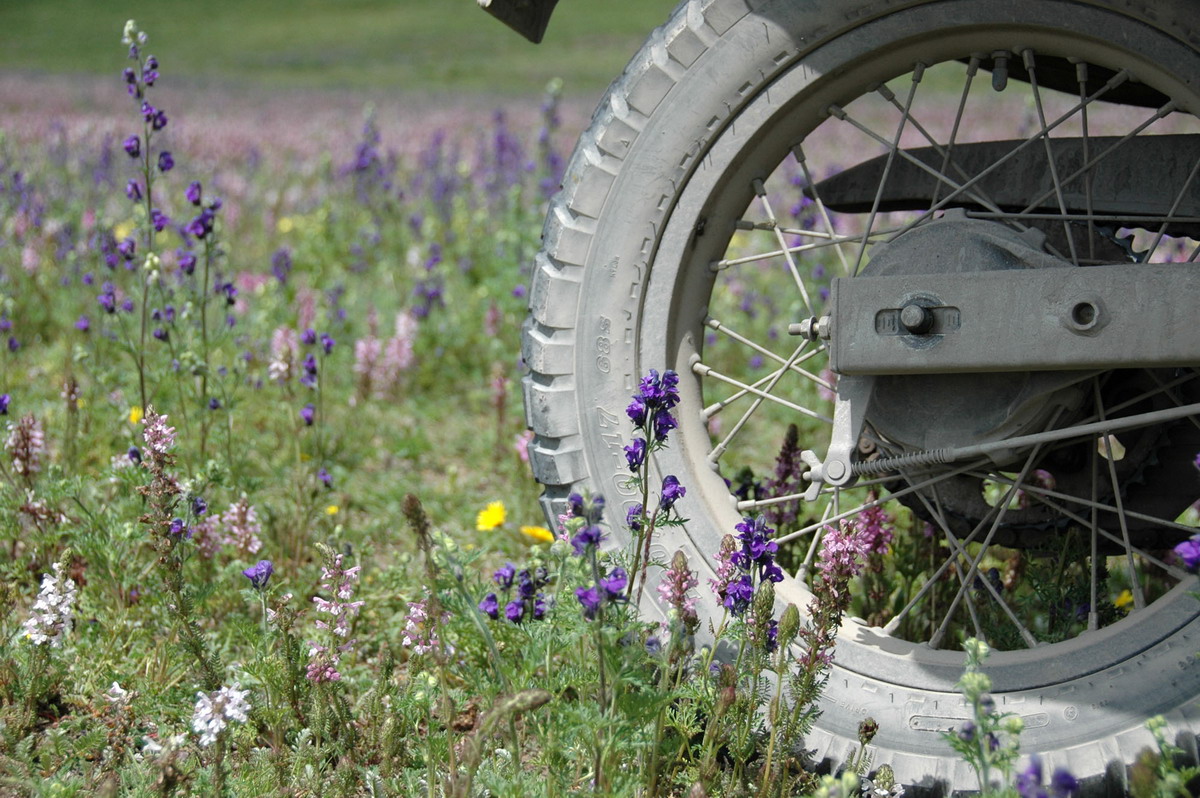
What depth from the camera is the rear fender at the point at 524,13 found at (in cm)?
279

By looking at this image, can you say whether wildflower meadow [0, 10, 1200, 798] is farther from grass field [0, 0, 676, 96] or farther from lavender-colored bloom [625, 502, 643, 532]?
grass field [0, 0, 676, 96]

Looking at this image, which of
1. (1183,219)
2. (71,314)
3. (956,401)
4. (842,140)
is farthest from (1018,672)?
(842,140)

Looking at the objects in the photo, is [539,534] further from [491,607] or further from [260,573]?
[260,573]

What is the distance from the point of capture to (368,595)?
3418 mm

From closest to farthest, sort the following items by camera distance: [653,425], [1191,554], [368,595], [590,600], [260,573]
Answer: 1. [1191,554]
2. [590,600]
3. [653,425]
4. [260,573]
5. [368,595]

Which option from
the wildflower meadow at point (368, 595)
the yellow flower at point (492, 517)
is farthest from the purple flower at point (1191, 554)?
the yellow flower at point (492, 517)

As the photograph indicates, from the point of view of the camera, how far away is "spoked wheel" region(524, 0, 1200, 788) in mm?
2256

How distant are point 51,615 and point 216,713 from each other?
0.69 m

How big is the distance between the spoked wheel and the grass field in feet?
92.9

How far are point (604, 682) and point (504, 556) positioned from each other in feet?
6.13

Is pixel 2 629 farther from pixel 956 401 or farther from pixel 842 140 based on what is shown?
pixel 842 140

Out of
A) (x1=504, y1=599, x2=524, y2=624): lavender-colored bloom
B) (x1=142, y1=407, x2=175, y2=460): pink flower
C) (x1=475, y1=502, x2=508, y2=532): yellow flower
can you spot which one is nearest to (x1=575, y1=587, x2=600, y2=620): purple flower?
(x1=504, y1=599, x2=524, y2=624): lavender-colored bloom

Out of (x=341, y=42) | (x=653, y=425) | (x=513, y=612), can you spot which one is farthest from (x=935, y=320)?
(x=341, y=42)

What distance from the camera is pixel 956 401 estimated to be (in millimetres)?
2527
